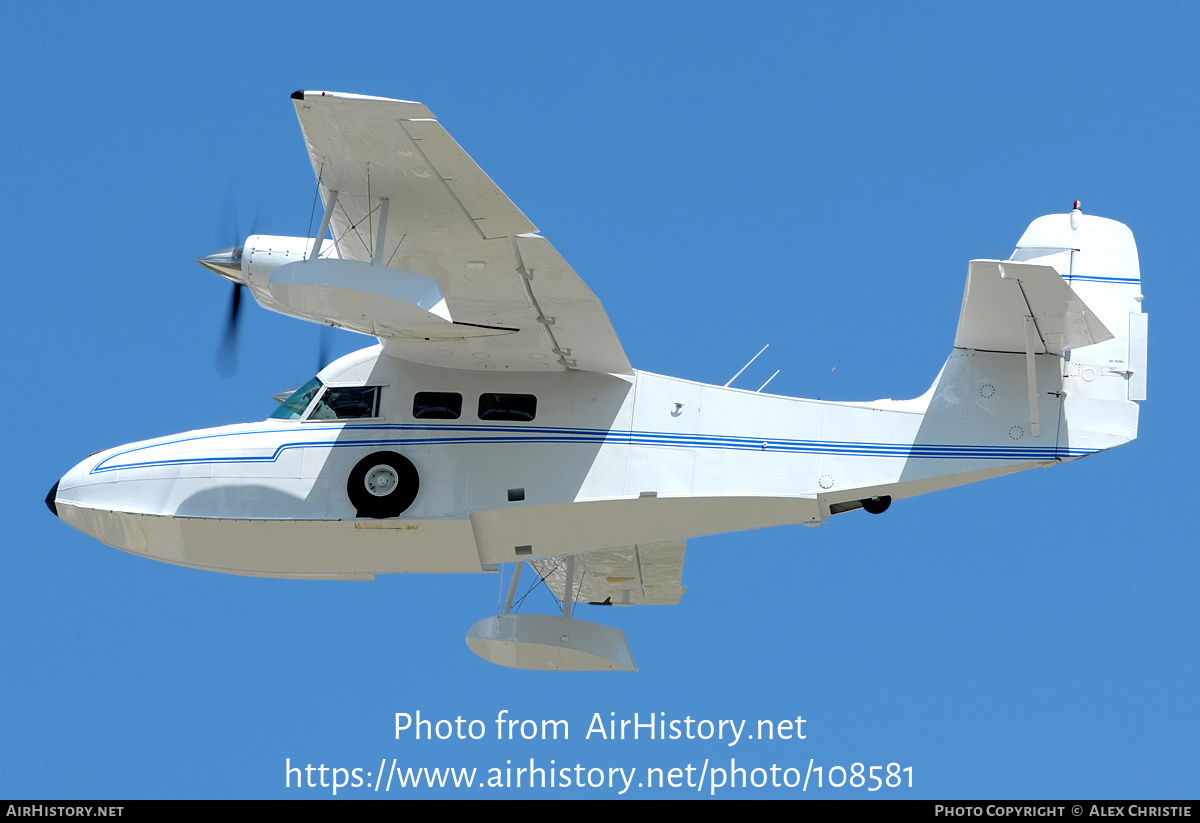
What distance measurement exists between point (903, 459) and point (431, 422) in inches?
198

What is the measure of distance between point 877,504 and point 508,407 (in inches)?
160

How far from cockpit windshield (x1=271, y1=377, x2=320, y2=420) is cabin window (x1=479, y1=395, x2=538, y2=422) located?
194 cm

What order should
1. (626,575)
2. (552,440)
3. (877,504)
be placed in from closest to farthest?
(877,504), (552,440), (626,575)

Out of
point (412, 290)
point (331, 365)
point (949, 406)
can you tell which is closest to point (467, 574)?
point (331, 365)

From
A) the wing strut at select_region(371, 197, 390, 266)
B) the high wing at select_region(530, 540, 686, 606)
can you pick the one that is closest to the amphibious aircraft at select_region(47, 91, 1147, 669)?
the wing strut at select_region(371, 197, 390, 266)

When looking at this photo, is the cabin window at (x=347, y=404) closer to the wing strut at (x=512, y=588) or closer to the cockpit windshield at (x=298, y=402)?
the cockpit windshield at (x=298, y=402)

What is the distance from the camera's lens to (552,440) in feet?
50.2

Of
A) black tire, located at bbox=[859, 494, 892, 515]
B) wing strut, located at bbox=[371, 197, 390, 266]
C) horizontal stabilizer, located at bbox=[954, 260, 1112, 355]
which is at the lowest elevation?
black tire, located at bbox=[859, 494, 892, 515]

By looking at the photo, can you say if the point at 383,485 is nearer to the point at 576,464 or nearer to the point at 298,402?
the point at 298,402

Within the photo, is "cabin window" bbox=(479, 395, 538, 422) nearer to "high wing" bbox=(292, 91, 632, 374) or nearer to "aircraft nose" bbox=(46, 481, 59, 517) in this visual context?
"high wing" bbox=(292, 91, 632, 374)

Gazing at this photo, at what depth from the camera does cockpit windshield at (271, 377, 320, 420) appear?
1580 cm

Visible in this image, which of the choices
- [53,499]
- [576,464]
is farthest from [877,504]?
[53,499]

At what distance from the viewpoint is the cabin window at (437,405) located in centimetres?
1548

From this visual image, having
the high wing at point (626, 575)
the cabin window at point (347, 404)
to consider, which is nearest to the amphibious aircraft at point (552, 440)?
the cabin window at point (347, 404)
